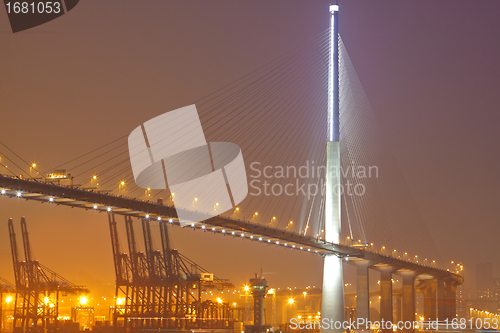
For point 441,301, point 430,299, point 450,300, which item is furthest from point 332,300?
point 430,299

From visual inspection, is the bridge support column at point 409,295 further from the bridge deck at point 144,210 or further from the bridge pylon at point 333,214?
the bridge pylon at point 333,214

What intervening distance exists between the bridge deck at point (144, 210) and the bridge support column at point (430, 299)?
54726 mm

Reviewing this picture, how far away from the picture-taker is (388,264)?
9144 centimetres

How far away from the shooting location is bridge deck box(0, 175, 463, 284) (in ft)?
143

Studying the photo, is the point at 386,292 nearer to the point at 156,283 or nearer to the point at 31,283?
the point at 156,283

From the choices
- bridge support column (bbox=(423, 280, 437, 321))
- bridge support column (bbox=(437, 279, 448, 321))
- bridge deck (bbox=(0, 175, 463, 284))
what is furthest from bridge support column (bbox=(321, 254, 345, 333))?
bridge support column (bbox=(423, 280, 437, 321))

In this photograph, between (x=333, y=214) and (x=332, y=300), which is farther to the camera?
(x=333, y=214)

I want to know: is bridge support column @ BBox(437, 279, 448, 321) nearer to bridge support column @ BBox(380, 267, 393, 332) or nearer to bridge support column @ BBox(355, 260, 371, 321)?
bridge support column @ BBox(380, 267, 393, 332)

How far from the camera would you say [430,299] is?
13512 cm

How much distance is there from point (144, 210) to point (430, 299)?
98.6 m

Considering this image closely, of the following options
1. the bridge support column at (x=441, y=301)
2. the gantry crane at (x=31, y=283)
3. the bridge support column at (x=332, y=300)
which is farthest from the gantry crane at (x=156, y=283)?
the bridge support column at (x=441, y=301)

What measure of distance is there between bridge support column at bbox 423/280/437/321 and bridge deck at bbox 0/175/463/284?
54726 millimetres

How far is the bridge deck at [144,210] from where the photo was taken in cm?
4362

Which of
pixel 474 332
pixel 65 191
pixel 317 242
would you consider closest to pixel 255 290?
Answer: pixel 317 242
